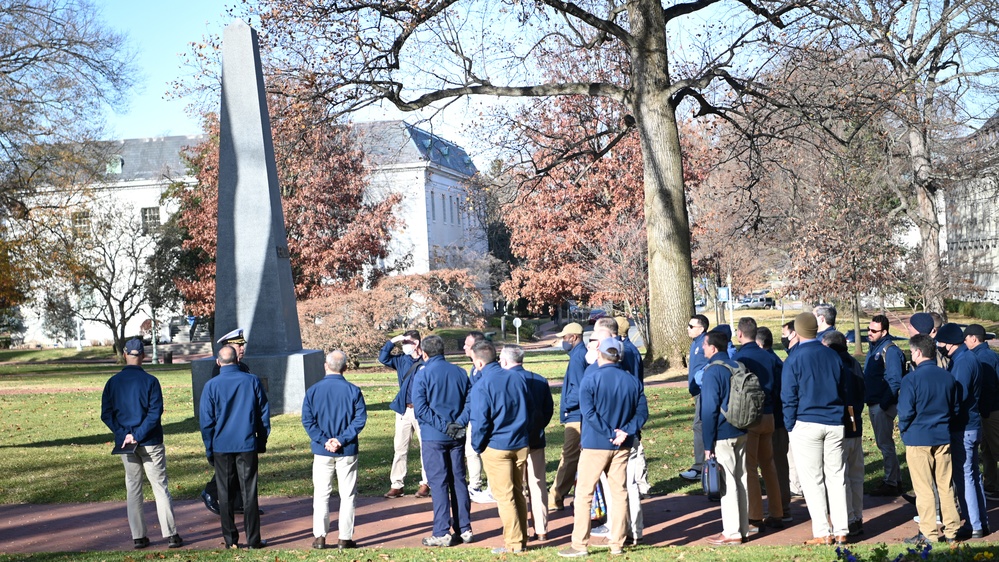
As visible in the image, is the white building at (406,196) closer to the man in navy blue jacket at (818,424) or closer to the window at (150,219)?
the window at (150,219)

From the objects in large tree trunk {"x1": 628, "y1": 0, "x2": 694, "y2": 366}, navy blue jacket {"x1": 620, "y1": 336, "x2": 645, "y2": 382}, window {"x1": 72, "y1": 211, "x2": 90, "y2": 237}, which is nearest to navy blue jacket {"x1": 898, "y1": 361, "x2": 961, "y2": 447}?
navy blue jacket {"x1": 620, "y1": 336, "x2": 645, "y2": 382}

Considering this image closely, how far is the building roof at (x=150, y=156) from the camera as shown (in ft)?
231

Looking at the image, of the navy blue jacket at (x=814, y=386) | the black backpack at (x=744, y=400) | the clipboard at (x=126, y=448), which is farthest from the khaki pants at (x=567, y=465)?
the clipboard at (x=126, y=448)

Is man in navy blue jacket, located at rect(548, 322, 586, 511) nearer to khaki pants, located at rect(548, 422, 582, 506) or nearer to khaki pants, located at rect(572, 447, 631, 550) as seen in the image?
khaki pants, located at rect(548, 422, 582, 506)

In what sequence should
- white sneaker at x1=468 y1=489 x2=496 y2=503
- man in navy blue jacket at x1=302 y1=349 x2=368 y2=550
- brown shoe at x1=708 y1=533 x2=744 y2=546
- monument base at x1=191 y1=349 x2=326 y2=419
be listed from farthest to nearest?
monument base at x1=191 y1=349 x2=326 y2=419, white sneaker at x1=468 y1=489 x2=496 y2=503, man in navy blue jacket at x1=302 y1=349 x2=368 y2=550, brown shoe at x1=708 y1=533 x2=744 y2=546

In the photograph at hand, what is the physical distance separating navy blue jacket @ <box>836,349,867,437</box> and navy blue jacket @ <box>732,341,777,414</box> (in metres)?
0.65

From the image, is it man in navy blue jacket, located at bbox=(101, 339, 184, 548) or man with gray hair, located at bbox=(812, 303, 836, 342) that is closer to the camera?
man in navy blue jacket, located at bbox=(101, 339, 184, 548)

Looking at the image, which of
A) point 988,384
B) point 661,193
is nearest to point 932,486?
point 988,384

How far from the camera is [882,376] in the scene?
10188 mm

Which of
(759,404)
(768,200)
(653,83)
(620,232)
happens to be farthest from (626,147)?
(759,404)

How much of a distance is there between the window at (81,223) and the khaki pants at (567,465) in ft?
121

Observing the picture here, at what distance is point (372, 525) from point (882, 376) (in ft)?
17.8

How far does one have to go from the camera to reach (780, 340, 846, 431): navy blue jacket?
8.30 metres

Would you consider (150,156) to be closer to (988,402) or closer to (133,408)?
(133,408)
